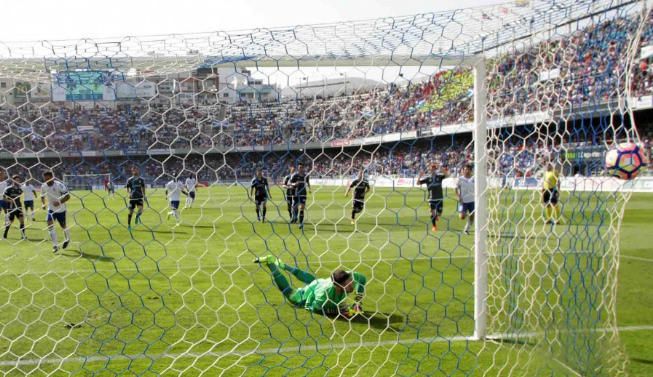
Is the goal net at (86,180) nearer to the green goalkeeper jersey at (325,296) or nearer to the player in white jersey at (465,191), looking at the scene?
the green goalkeeper jersey at (325,296)

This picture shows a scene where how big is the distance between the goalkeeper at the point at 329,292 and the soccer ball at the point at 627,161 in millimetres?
2424

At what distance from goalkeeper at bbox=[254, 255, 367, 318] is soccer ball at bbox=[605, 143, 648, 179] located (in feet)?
A: 7.95

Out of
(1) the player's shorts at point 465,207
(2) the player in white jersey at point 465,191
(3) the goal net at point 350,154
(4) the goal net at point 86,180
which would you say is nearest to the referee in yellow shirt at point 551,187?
(3) the goal net at point 350,154

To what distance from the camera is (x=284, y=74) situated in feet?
14.1

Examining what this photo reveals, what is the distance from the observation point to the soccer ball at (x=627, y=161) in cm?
441

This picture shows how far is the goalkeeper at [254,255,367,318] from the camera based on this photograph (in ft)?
18.2

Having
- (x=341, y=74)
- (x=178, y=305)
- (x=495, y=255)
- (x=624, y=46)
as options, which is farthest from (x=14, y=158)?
(x=624, y=46)

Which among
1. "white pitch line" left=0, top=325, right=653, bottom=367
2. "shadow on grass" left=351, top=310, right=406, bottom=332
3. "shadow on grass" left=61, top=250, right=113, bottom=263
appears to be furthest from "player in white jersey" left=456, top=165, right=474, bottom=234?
"white pitch line" left=0, top=325, right=653, bottom=367

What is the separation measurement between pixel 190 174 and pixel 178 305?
253 centimetres

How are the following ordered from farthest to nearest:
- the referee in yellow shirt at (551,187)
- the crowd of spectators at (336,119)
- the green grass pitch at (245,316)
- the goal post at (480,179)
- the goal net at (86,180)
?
the referee in yellow shirt at (551,187), the goal post at (480,179), the green grass pitch at (245,316), the goal net at (86,180), the crowd of spectators at (336,119)

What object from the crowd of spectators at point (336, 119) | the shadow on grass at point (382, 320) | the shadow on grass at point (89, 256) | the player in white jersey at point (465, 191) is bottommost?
the shadow on grass at point (382, 320)

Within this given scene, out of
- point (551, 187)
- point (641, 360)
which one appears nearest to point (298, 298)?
point (551, 187)

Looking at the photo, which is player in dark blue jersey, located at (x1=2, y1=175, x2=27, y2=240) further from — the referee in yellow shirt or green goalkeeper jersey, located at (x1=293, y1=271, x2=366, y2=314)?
the referee in yellow shirt

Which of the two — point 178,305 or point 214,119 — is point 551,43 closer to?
point 214,119
